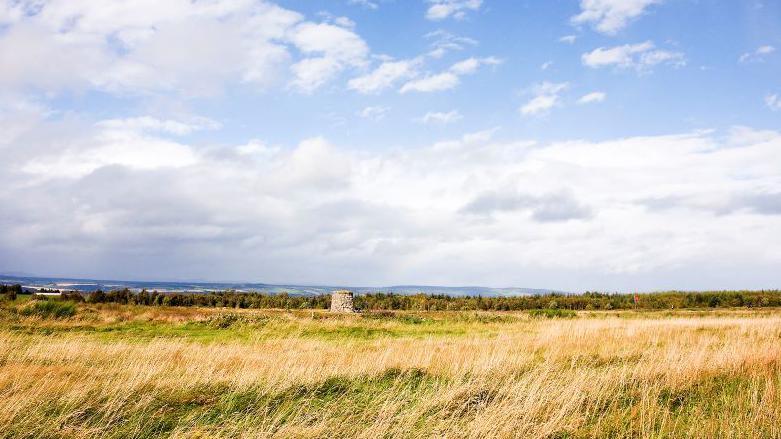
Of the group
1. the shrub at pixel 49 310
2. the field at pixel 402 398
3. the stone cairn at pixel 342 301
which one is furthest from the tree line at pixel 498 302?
the field at pixel 402 398

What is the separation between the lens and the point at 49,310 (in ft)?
102

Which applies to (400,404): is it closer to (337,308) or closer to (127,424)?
(127,424)

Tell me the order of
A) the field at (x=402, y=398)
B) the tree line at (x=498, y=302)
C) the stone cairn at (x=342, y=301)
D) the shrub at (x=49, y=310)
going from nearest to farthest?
the field at (x=402, y=398) < the shrub at (x=49, y=310) < the stone cairn at (x=342, y=301) < the tree line at (x=498, y=302)

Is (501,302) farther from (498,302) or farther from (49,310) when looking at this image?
(49,310)

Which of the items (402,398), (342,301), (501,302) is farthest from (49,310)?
(501,302)

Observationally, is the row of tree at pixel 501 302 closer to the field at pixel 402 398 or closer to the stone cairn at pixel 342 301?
the stone cairn at pixel 342 301

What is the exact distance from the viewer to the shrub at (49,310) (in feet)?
97.9

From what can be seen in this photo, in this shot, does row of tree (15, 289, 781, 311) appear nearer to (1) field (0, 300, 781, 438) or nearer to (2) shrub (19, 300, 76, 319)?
(2) shrub (19, 300, 76, 319)

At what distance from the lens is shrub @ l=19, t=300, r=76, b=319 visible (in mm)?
29836

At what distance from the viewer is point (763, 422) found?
5.83m

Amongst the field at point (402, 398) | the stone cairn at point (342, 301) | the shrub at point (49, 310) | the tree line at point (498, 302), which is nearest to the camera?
the field at point (402, 398)

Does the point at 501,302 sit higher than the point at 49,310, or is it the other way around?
the point at 49,310

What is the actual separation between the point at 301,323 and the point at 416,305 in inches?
1167

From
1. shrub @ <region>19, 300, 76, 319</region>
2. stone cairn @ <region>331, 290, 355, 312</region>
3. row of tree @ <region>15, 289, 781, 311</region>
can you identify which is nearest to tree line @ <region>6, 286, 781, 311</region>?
row of tree @ <region>15, 289, 781, 311</region>
